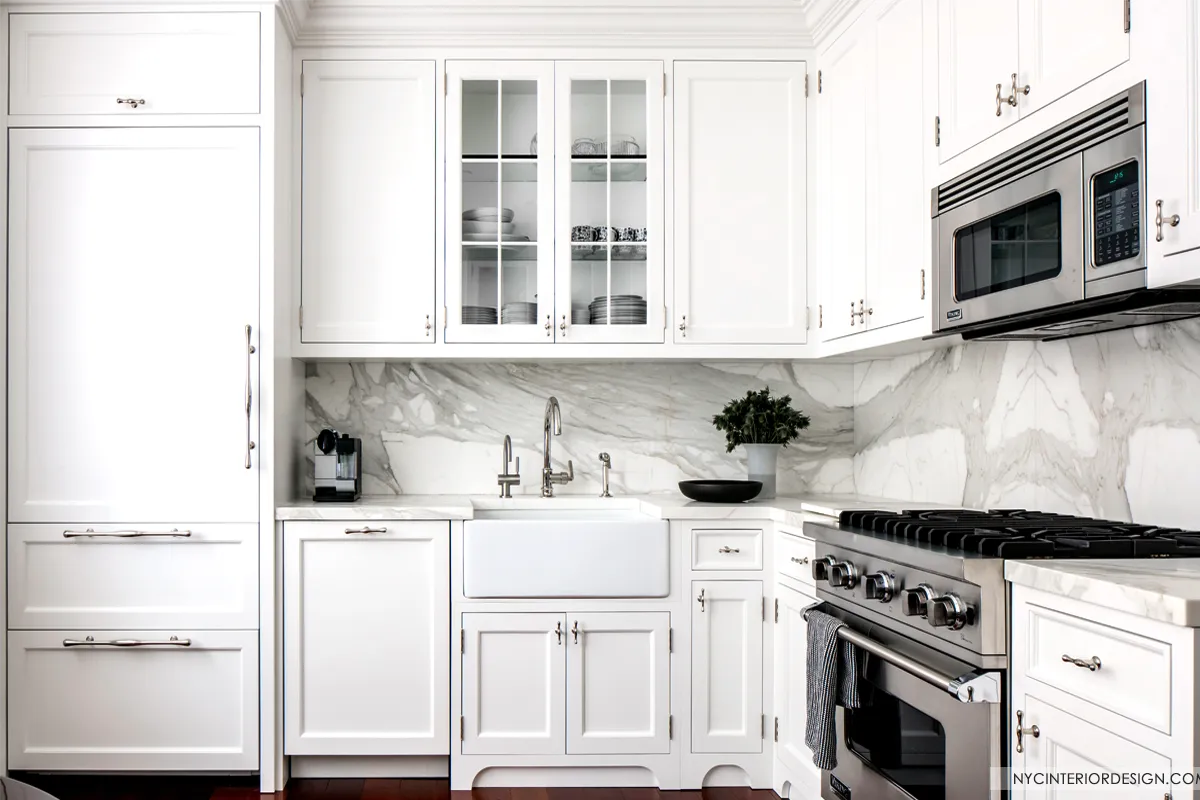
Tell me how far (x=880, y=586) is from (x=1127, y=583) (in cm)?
68

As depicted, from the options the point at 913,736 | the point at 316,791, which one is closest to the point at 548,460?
the point at 316,791

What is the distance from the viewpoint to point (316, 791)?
2879 mm

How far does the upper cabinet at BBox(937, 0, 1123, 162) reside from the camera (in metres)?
1.69

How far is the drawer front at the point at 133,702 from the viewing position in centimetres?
284

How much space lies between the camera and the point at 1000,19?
2.02m

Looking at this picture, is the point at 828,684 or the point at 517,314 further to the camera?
the point at 517,314

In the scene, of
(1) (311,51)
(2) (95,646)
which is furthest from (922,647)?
(1) (311,51)

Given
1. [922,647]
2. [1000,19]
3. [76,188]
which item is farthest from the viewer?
[76,188]

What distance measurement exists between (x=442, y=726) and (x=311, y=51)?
90.9 inches

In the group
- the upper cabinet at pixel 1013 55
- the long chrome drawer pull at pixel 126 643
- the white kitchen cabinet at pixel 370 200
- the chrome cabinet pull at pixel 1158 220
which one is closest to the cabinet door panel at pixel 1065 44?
the upper cabinet at pixel 1013 55

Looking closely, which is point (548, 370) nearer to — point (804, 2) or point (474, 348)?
point (474, 348)

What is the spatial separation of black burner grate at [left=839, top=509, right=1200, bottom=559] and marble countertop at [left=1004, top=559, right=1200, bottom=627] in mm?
49

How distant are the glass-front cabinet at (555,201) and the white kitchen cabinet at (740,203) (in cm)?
10

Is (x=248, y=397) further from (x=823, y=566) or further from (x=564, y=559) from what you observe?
(x=823, y=566)
